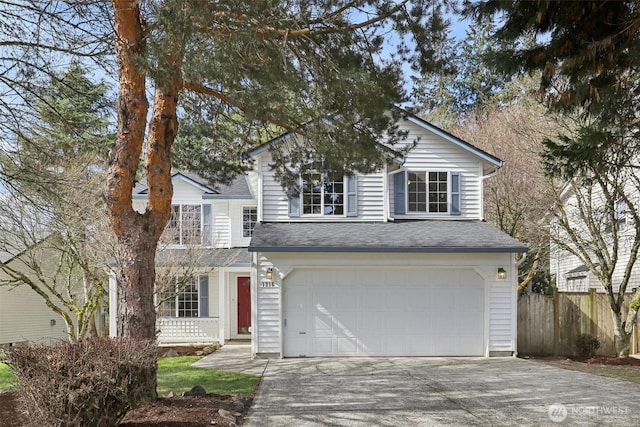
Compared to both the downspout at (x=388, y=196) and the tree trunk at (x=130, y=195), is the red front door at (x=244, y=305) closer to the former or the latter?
the downspout at (x=388, y=196)

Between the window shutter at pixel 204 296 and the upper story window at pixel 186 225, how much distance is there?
4.77 feet

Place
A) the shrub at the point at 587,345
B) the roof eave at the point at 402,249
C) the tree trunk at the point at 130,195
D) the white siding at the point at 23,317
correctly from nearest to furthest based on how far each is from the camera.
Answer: the tree trunk at the point at 130,195 < the roof eave at the point at 402,249 < the shrub at the point at 587,345 < the white siding at the point at 23,317

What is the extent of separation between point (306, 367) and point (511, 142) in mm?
10678

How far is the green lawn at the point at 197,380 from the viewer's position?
31.3 feet

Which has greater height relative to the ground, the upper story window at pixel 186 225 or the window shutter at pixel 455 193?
the window shutter at pixel 455 193

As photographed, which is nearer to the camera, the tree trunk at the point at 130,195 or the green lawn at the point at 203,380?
the tree trunk at the point at 130,195

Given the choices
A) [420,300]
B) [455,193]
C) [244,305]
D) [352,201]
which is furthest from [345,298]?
[244,305]

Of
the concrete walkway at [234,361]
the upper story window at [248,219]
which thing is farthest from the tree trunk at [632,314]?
the upper story window at [248,219]

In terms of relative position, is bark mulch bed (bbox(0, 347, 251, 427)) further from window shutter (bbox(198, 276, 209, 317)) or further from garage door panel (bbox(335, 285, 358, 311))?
window shutter (bbox(198, 276, 209, 317))

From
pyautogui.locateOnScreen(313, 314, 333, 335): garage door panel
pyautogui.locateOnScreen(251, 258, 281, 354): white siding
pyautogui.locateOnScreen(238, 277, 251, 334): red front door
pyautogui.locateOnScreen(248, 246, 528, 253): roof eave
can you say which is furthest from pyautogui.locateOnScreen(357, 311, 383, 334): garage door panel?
pyautogui.locateOnScreen(238, 277, 251, 334): red front door

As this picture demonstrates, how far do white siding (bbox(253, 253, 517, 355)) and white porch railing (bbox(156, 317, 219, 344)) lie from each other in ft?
14.8

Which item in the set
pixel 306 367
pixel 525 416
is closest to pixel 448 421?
pixel 525 416

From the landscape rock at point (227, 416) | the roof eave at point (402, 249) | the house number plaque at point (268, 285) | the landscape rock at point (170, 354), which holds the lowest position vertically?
the landscape rock at point (170, 354)

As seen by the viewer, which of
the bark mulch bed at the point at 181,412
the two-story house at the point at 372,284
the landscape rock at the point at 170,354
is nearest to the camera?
the bark mulch bed at the point at 181,412
